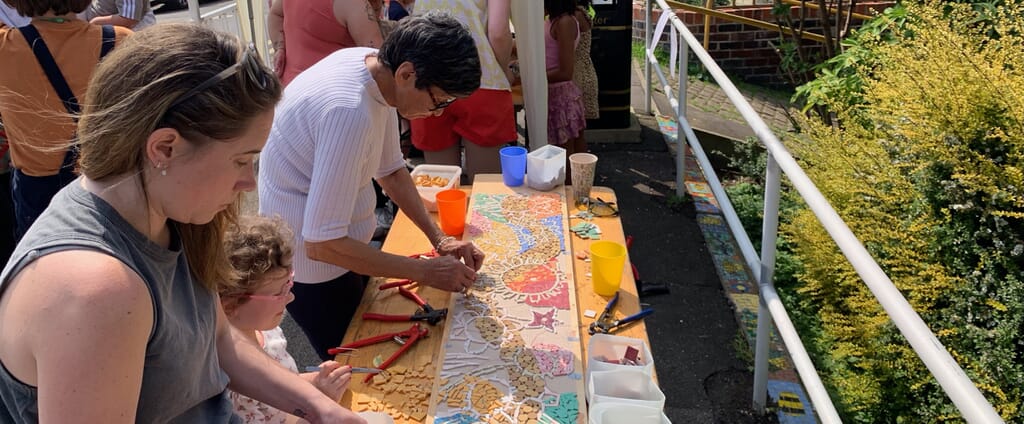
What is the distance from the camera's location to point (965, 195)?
7.41ft

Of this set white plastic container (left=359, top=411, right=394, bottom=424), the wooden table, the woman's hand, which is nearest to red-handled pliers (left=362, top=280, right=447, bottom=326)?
the wooden table

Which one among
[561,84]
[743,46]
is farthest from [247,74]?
[743,46]

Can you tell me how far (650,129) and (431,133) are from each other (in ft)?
11.3

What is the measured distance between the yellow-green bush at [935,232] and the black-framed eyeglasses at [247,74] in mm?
2029

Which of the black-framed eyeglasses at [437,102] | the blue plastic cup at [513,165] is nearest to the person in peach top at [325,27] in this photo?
the blue plastic cup at [513,165]

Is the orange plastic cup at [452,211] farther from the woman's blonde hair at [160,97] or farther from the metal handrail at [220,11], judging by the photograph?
the metal handrail at [220,11]

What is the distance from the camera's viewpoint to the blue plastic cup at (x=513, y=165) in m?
2.86

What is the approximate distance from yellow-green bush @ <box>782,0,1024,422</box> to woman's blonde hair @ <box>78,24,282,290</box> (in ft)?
6.79

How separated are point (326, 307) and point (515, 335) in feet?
2.32

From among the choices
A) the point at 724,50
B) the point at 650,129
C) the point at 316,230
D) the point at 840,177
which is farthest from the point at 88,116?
the point at 724,50

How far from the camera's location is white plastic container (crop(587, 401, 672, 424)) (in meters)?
1.47

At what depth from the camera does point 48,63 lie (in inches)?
102

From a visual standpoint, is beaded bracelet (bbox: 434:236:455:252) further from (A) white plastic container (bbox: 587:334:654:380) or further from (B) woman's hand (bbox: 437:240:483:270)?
(A) white plastic container (bbox: 587:334:654:380)

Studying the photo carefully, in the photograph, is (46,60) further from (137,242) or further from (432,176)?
(137,242)
